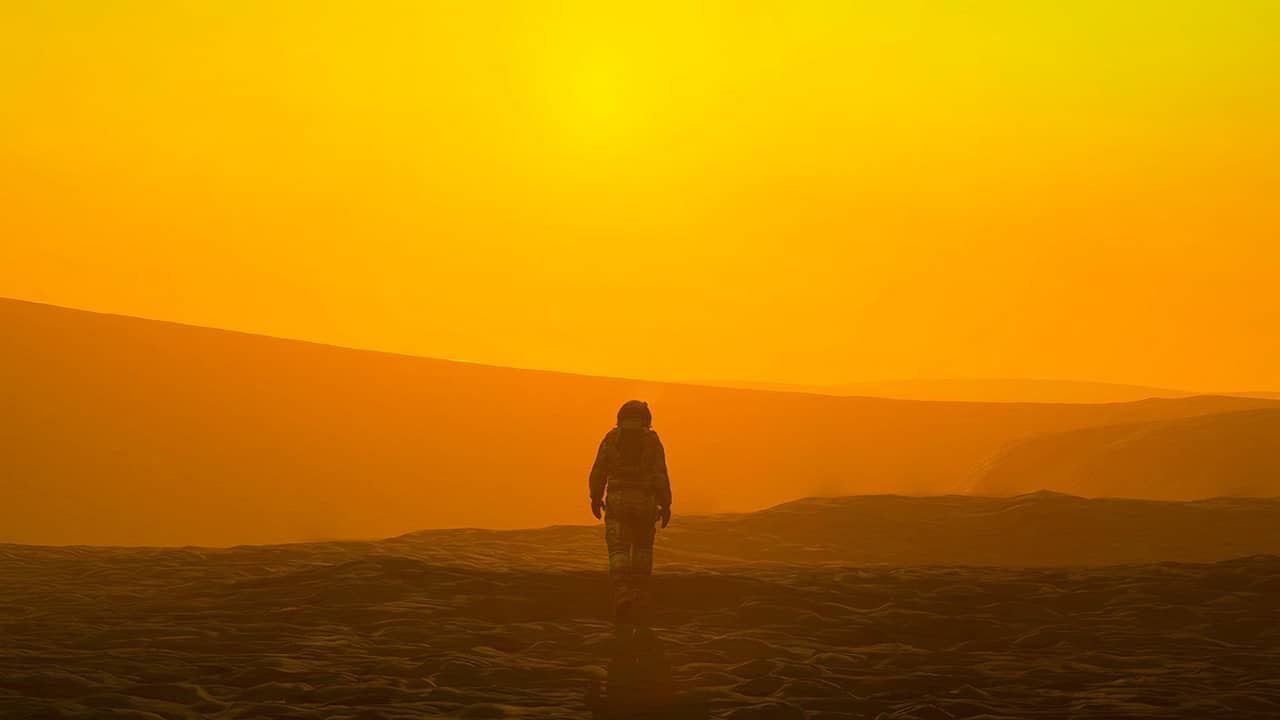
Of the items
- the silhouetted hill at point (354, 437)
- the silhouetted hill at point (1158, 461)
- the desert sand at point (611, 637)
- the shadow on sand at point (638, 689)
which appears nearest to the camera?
the shadow on sand at point (638, 689)

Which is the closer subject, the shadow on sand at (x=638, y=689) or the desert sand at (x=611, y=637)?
the shadow on sand at (x=638, y=689)

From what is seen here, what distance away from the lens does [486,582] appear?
19.3 metres

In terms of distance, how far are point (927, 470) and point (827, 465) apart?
7340 millimetres

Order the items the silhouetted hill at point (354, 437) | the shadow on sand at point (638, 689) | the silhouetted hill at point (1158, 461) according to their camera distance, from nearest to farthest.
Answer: the shadow on sand at point (638, 689)
the silhouetted hill at point (1158, 461)
the silhouetted hill at point (354, 437)

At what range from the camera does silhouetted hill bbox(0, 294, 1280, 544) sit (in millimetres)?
69000

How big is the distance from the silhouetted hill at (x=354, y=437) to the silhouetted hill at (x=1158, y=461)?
268 inches

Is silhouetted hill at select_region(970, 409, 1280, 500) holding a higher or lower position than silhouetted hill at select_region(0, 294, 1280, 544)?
lower

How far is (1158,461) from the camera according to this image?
146 ft

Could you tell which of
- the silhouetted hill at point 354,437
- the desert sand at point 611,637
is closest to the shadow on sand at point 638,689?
the desert sand at point 611,637

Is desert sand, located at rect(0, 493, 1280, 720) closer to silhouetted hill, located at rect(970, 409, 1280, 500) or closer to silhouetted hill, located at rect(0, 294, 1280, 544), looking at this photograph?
silhouetted hill, located at rect(970, 409, 1280, 500)

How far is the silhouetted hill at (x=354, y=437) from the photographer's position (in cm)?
6900

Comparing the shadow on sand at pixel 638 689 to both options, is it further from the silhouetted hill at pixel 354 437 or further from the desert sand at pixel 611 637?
the silhouetted hill at pixel 354 437

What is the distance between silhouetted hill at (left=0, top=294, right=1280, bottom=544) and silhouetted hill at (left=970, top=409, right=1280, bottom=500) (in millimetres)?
6796

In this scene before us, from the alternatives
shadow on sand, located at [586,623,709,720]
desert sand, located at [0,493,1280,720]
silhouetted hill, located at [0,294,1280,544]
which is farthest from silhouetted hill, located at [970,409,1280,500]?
shadow on sand, located at [586,623,709,720]
